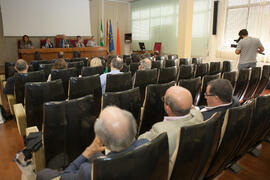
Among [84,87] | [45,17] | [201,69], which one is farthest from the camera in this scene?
[45,17]

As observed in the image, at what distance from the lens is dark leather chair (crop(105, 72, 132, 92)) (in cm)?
288

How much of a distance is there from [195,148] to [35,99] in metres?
1.89

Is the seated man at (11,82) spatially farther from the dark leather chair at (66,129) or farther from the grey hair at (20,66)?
the dark leather chair at (66,129)

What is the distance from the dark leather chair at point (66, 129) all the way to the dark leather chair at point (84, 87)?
84 cm

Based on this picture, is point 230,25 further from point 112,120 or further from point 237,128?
point 112,120

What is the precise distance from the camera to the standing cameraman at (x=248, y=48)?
4699 millimetres

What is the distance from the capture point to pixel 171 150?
1301 millimetres

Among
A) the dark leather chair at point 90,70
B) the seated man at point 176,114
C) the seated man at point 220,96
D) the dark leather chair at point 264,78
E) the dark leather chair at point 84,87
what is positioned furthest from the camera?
the dark leather chair at point 264,78

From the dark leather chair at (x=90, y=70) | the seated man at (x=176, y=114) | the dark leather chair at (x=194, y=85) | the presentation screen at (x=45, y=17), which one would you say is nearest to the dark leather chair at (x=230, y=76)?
the dark leather chair at (x=194, y=85)

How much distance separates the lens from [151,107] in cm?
230

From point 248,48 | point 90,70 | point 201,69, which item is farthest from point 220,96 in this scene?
point 248,48

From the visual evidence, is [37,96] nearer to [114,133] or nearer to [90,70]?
[90,70]

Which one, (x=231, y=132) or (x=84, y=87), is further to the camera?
(x=84, y=87)

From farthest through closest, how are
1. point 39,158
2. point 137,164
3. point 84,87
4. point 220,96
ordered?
point 84,87
point 220,96
point 39,158
point 137,164
